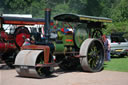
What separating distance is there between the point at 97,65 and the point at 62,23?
88.7 inches

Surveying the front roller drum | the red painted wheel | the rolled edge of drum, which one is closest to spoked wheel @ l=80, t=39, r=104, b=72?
the front roller drum

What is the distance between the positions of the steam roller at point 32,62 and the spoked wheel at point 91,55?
4.73ft

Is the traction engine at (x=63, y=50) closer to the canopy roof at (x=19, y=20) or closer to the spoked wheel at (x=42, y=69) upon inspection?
the spoked wheel at (x=42, y=69)

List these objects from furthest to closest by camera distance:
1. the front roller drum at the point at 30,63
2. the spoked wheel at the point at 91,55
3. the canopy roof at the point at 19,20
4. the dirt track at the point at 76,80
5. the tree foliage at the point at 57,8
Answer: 1. the tree foliage at the point at 57,8
2. the canopy roof at the point at 19,20
3. the spoked wheel at the point at 91,55
4. the front roller drum at the point at 30,63
5. the dirt track at the point at 76,80

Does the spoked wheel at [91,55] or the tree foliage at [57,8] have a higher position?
the tree foliage at [57,8]

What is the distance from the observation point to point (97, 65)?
1123 centimetres

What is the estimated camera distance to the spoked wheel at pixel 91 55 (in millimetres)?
10297

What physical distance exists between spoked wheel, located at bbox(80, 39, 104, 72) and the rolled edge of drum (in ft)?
6.31

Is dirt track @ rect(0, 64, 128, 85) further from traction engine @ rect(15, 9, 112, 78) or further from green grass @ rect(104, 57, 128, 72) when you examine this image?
green grass @ rect(104, 57, 128, 72)

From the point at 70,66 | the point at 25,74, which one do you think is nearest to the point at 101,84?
the point at 25,74

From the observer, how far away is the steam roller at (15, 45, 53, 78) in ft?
29.1

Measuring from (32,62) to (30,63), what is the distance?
0.08m

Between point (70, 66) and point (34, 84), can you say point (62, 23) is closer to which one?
point (70, 66)

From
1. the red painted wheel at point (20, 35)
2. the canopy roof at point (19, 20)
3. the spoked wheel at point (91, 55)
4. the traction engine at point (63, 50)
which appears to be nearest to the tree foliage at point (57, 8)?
the canopy roof at point (19, 20)
